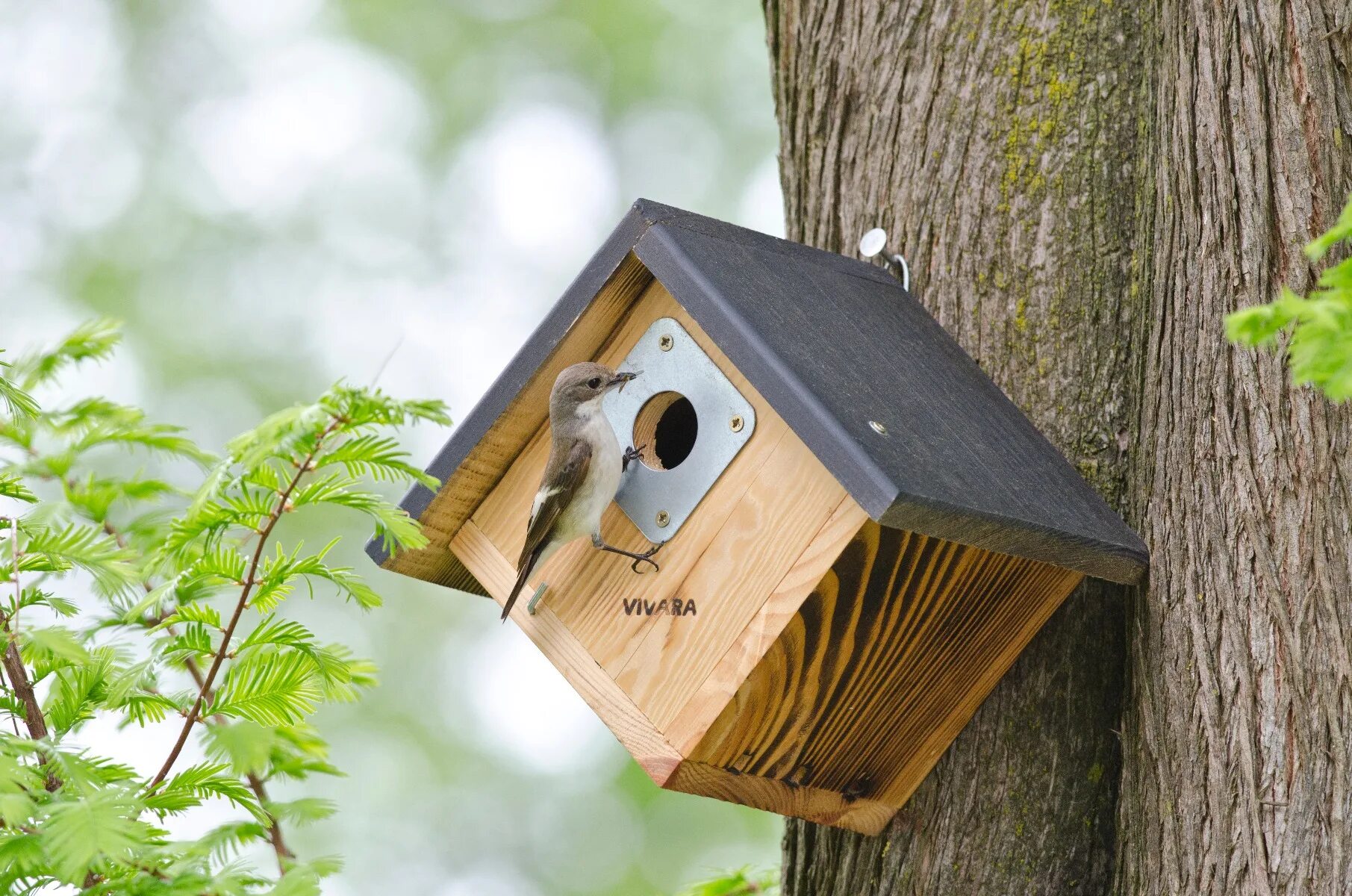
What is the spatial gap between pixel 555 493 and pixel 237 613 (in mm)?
887

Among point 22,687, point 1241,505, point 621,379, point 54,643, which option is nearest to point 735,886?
point 621,379

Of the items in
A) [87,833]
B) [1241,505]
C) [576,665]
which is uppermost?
[1241,505]

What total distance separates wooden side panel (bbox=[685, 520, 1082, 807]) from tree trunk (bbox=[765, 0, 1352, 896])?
11 centimetres

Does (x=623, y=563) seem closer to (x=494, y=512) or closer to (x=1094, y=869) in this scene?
(x=494, y=512)

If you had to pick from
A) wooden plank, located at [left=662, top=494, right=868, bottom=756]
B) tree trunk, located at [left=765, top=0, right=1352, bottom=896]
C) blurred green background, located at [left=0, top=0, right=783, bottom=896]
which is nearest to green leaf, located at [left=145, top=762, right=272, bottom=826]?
wooden plank, located at [left=662, top=494, right=868, bottom=756]

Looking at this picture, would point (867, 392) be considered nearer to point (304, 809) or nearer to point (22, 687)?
point (304, 809)

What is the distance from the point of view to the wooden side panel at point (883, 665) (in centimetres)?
273

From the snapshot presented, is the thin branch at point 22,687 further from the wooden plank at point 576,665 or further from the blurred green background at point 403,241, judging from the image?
the blurred green background at point 403,241

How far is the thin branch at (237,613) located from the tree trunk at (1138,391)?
1693 millimetres

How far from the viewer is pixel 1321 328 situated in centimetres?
153

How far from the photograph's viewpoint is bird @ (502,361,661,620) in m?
3.01

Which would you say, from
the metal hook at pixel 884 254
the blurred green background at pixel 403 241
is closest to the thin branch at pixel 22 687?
the metal hook at pixel 884 254

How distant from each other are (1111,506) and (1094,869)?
846 millimetres

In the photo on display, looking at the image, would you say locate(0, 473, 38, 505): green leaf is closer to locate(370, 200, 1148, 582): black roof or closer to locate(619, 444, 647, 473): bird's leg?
locate(370, 200, 1148, 582): black roof
